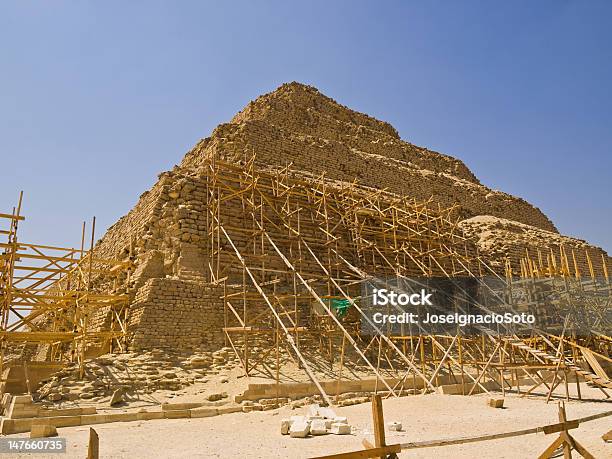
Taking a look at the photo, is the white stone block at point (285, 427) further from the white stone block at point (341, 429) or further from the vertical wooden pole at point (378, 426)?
the vertical wooden pole at point (378, 426)

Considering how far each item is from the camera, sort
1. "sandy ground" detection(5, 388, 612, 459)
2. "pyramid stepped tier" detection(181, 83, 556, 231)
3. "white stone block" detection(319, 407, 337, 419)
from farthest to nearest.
A: 1. "pyramid stepped tier" detection(181, 83, 556, 231)
2. "white stone block" detection(319, 407, 337, 419)
3. "sandy ground" detection(5, 388, 612, 459)

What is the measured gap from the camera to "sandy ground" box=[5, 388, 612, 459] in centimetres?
651

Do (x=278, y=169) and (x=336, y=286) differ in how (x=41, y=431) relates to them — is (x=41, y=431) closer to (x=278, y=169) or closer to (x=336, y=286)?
(x=336, y=286)

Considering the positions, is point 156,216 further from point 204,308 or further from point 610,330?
point 610,330

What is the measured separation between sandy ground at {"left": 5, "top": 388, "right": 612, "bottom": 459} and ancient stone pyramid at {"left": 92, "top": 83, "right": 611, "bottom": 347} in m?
4.20

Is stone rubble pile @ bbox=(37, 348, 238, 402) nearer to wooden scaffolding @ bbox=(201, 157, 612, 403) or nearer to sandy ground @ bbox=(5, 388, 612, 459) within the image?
wooden scaffolding @ bbox=(201, 157, 612, 403)

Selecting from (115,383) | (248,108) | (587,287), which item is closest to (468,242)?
(587,287)

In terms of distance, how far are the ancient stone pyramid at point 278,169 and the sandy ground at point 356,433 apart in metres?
4.20

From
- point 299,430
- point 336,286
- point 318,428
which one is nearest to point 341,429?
point 318,428

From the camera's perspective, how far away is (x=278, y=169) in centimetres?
2069

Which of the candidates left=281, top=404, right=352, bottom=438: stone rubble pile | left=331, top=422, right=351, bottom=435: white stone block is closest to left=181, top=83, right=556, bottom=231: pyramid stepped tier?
left=281, top=404, right=352, bottom=438: stone rubble pile

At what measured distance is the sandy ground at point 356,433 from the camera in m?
6.51

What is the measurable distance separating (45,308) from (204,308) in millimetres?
3810

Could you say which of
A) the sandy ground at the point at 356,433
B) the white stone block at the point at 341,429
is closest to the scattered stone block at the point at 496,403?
the sandy ground at the point at 356,433
